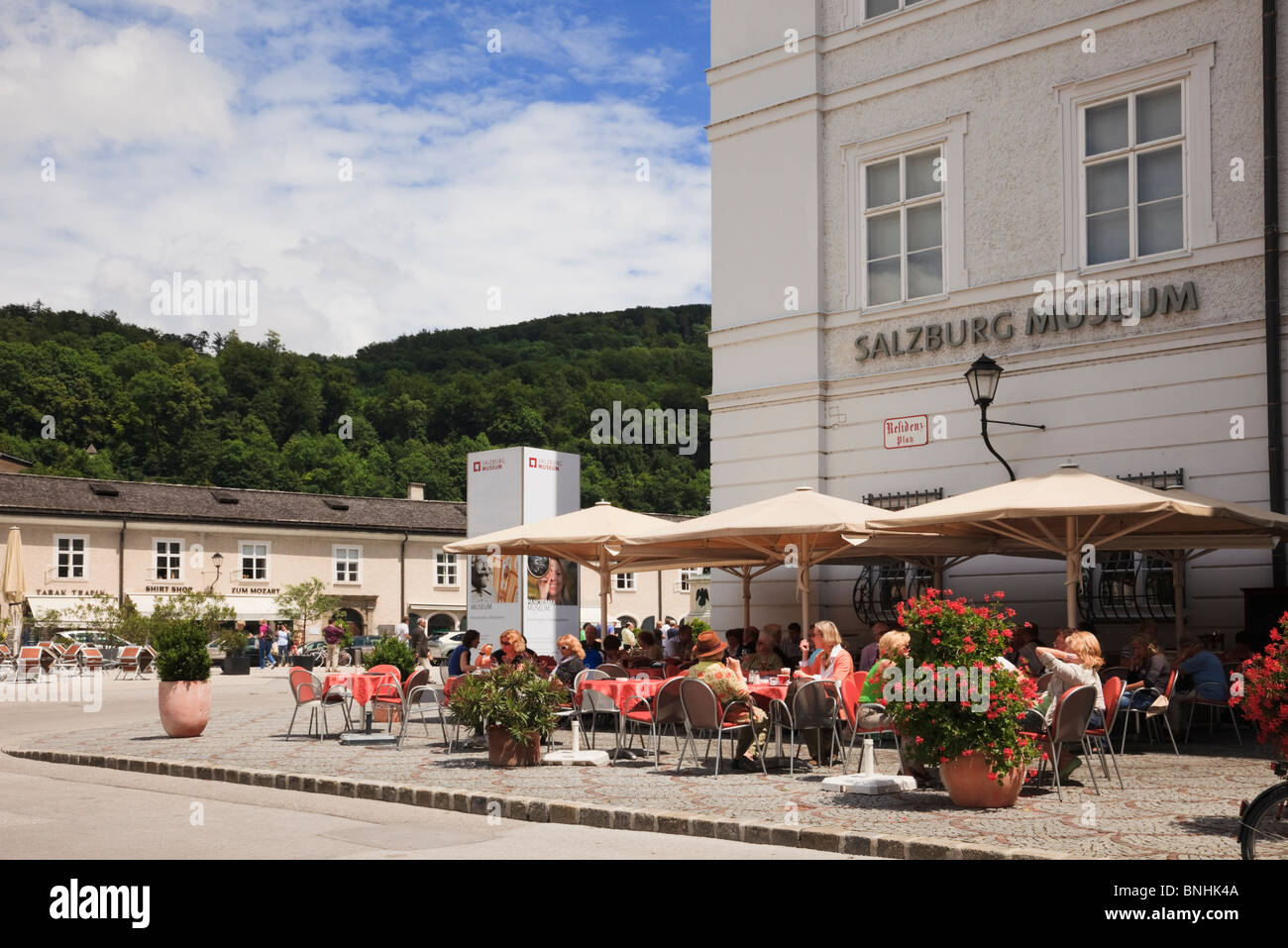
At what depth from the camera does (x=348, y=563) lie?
60000 millimetres

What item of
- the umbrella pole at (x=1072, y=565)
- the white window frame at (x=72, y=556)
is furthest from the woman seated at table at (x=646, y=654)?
the white window frame at (x=72, y=556)

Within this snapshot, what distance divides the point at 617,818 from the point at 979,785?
101 inches

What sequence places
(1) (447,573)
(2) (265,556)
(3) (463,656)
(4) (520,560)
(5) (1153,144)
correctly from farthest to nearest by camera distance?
(1) (447,573) → (2) (265,556) → (4) (520,560) → (3) (463,656) → (5) (1153,144)

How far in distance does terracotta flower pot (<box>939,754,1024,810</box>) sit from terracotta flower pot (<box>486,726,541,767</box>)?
4.55 metres

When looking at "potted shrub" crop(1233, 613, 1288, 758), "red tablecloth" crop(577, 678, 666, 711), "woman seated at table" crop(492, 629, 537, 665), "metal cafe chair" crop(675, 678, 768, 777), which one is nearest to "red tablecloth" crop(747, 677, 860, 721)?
"metal cafe chair" crop(675, 678, 768, 777)

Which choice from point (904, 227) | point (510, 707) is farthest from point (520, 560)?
point (510, 707)

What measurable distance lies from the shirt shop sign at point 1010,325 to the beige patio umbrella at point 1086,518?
2.71 metres

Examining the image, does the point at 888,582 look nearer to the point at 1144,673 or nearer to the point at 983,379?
the point at 983,379

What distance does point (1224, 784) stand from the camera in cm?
1042

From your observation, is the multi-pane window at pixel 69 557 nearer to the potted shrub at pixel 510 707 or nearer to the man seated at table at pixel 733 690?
the potted shrub at pixel 510 707

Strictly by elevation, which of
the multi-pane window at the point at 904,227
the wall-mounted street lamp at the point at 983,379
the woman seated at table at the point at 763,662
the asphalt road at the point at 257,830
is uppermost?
the multi-pane window at the point at 904,227

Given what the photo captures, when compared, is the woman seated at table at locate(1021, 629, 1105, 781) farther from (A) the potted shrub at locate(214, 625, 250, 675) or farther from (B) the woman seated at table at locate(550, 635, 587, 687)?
(A) the potted shrub at locate(214, 625, 250, 675)

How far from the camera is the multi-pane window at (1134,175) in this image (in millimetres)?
15805

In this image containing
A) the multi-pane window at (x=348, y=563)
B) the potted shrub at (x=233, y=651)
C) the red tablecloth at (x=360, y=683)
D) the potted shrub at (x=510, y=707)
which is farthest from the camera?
the multi-pane window at (x=348, y=563)
